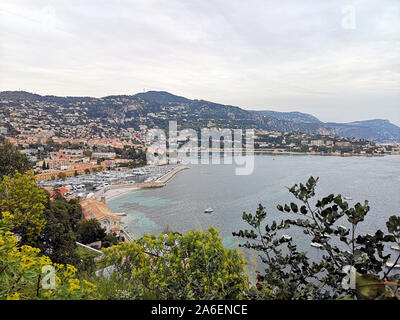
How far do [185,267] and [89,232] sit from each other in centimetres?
1033

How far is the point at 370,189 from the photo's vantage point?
2055cm

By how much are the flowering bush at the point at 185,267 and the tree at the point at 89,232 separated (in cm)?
956

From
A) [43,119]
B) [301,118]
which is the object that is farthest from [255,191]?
[301,118]

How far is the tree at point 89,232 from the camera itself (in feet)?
35.8

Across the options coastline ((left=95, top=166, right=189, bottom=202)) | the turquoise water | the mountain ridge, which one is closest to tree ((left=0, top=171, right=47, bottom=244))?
the turquoise water

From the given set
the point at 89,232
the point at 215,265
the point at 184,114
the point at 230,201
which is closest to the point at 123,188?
the point at 230,201

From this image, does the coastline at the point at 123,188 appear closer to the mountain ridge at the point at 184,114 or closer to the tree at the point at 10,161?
the tree at the point at 10,161

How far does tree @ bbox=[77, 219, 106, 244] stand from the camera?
35.8 feet
